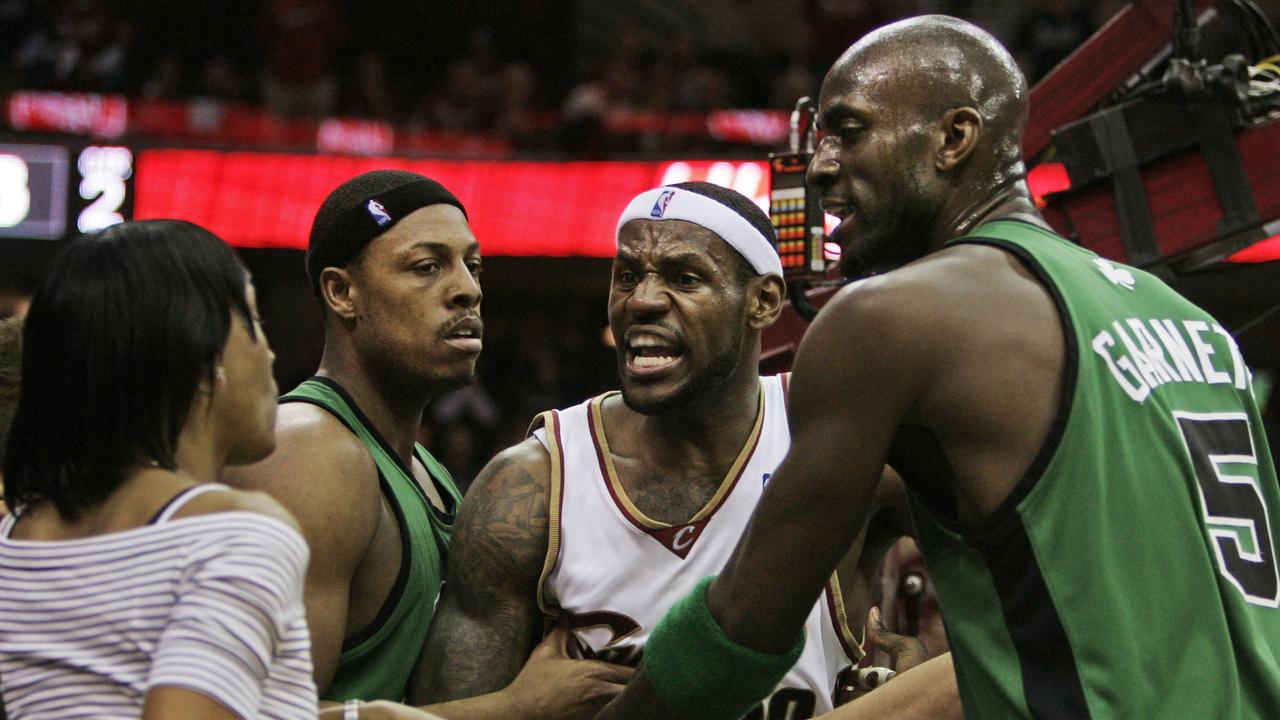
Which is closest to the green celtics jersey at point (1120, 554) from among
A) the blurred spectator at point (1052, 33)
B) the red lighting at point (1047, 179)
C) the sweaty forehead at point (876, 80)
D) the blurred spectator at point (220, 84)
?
the sweaty forehead at point (876, 80)

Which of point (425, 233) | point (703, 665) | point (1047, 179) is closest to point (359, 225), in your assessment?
point (425, 233)

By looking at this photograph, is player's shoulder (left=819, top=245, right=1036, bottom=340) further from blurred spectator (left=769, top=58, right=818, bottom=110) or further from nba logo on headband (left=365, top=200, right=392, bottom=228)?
blurred spectator (left=769, top=58, right=818, bottom=110)

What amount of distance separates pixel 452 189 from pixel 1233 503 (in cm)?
937

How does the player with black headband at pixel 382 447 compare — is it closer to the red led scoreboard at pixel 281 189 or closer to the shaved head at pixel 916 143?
the shaved head at pixel 916 143

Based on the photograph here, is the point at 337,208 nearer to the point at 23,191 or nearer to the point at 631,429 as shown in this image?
the point at 631,429

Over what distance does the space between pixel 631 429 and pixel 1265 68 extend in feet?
7.44

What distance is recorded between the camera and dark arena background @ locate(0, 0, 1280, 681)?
1059cm

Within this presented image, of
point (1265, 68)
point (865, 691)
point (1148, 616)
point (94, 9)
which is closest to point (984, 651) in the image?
point (1148, 616)

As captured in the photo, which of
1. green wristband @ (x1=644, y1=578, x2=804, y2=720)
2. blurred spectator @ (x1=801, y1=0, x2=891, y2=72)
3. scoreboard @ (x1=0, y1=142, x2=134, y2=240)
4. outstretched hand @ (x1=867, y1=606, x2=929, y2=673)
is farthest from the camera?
blurred spectator @ (x1=801, y1=0, x2=891, y2=72)

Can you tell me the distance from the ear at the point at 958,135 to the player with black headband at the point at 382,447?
125 centimetres

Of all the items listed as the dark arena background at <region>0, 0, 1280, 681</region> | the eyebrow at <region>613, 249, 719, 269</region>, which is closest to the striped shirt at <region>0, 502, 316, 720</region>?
the eyebrow at <region>613, 249, 719, 269</region>

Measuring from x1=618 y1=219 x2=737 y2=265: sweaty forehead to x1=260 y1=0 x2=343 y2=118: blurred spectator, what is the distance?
992 cm

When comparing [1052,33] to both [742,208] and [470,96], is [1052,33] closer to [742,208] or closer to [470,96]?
[470,96]

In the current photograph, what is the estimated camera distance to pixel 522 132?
464 inches
